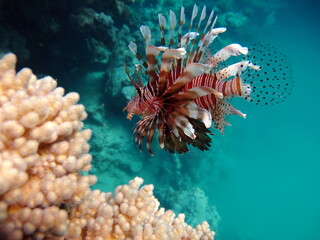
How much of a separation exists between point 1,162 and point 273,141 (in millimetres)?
51128

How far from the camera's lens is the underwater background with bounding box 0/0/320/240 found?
673 centimetres

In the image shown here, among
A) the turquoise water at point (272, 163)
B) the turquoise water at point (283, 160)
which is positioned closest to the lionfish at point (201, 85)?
the turquoise water at point (272, 163)

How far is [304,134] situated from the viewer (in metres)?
53.9

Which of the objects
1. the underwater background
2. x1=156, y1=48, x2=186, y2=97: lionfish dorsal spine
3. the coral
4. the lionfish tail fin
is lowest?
the coral

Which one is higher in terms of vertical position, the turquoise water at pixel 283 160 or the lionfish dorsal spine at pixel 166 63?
the turquoise water at pixel 283 160

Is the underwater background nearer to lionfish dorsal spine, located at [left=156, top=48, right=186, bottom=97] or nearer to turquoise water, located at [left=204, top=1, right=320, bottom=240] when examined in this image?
turquoise water, located at [left=204, top=1, right=320, bottom=240]

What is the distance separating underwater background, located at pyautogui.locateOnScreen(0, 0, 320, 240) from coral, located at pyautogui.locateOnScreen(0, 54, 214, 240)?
242 cm

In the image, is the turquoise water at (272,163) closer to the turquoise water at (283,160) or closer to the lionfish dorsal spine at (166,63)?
the turquoise water at (283,160)

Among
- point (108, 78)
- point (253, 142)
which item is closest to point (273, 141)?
point (253, 142)

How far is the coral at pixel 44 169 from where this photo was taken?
1.08 meters

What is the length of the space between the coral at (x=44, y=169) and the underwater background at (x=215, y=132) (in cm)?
242

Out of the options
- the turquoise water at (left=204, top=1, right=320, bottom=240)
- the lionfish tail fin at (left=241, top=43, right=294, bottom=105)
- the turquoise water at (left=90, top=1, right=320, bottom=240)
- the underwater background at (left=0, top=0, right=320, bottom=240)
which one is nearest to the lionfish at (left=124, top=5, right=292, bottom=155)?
the lionfish tail fin at (left=241, top=43, right=294, bottom=105)

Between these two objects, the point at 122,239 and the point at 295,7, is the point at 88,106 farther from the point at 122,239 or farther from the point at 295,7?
the point at 295,7

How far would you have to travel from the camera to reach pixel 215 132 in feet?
60.8
